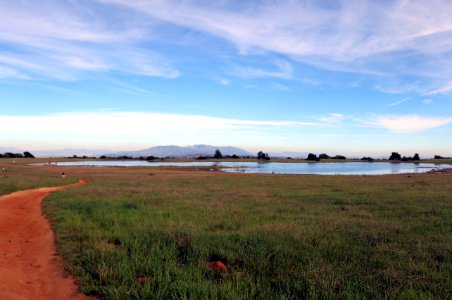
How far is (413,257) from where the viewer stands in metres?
8.08

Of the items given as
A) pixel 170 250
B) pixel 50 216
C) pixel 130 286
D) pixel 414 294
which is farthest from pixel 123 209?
pixel 414 294

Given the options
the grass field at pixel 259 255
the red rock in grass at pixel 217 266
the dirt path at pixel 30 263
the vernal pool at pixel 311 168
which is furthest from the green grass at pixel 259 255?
the vernal pool at pixel 311 168

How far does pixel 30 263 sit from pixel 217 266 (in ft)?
15.8

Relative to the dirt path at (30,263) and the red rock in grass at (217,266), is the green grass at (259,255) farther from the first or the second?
the dirt path at (30,263)

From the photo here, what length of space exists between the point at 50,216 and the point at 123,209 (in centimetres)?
312

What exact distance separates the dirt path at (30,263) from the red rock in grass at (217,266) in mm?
2682

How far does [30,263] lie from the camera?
8312 millimetres

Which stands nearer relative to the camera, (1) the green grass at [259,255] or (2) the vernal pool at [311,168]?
(1) the green grass at [259,255]

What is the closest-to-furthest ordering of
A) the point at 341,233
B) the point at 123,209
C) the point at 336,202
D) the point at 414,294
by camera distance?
the point at 414,294 < the point at 341,233 < the point at 123,209 < the point at 336,202

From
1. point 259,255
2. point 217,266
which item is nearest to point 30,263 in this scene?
point 217,266

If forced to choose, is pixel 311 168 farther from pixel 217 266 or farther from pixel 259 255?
pixel 217 266

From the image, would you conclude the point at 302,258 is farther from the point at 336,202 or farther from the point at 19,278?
the point at 336,202

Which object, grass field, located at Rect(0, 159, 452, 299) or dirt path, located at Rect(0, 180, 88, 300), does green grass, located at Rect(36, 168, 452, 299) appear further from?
dirt path, located at Rect(0, 180, 88, 300)

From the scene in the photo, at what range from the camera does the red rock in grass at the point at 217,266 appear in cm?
732
